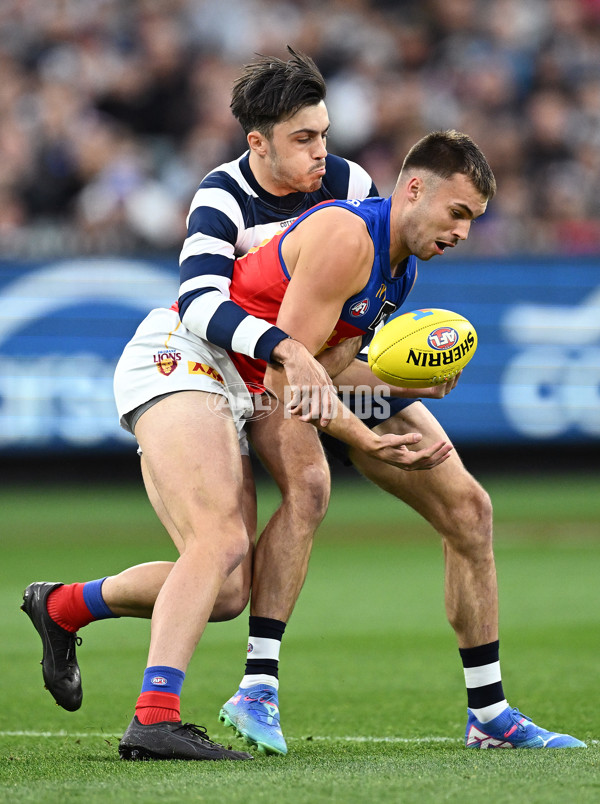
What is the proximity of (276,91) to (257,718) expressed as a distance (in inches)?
95.7

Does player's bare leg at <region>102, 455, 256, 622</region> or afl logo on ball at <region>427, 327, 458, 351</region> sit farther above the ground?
afl logo on ball at <region>427, 327, 458, 351</region>

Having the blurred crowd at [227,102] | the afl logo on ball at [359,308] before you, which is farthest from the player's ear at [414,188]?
the blurred crowd at [227,102]

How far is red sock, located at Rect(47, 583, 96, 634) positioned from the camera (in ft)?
16.3

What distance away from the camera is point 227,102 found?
14.7 metres

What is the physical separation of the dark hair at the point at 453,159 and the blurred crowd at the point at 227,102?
9226 mm

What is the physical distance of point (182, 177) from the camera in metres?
14.0

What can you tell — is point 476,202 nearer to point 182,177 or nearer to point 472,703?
point 472,703

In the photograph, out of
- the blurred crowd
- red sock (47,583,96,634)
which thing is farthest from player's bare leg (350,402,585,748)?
the blurred crowd

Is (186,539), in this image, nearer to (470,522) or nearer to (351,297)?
(351,297)

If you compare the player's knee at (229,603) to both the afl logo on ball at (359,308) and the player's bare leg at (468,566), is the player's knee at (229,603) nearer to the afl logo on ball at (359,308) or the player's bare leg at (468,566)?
the player's bare leg at (468,566)

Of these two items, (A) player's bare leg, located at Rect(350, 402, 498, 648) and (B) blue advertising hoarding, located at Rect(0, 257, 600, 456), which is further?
(B) blue advertising hoarding, located at Rect(0, 257, 600, 456)

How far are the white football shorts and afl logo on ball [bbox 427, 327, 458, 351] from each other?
0.76 meters

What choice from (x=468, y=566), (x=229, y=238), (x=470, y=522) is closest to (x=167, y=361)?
(x=229, y=238)

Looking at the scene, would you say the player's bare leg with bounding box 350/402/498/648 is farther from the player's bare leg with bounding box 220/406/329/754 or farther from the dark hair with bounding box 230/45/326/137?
the dark hair with bounding box 230/45/326/137
